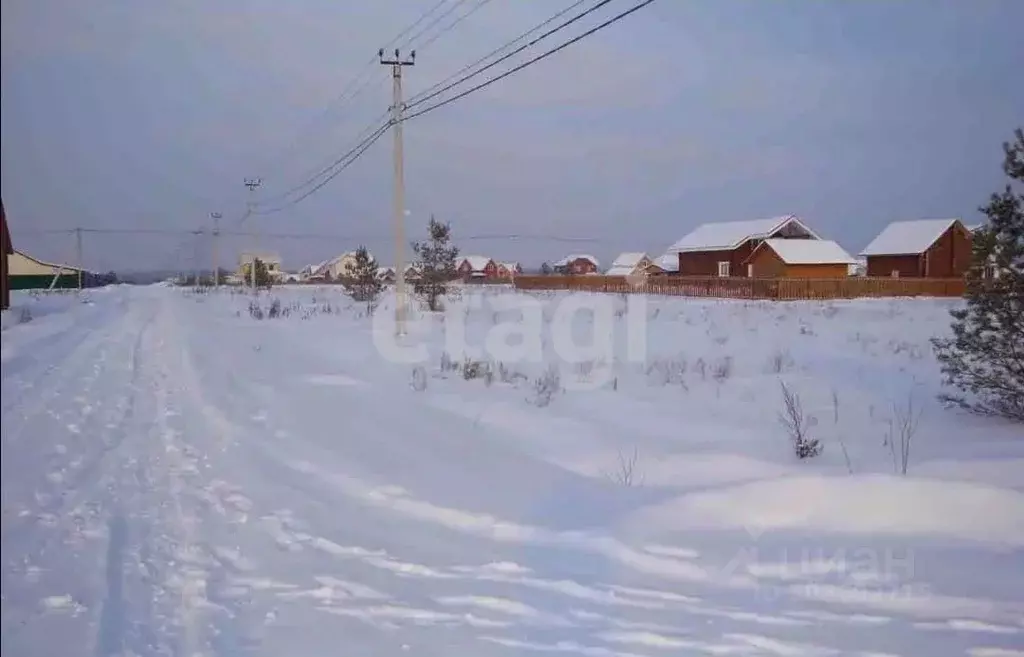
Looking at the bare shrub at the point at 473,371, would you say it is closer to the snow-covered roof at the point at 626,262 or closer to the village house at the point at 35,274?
the village house at the point at 35,274

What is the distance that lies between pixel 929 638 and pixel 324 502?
405 cm

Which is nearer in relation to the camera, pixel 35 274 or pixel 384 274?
pixel 35 274

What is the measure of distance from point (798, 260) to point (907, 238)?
996 cm

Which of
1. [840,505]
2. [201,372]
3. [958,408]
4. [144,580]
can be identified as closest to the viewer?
[144,580]

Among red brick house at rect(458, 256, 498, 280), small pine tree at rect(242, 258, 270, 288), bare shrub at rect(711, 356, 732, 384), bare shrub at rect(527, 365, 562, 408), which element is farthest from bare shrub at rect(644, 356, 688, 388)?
red brick house at rect(458, 256, 498, 280)

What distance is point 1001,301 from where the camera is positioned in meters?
9.55

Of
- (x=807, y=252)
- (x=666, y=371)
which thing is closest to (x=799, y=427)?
(x=666, y=371)

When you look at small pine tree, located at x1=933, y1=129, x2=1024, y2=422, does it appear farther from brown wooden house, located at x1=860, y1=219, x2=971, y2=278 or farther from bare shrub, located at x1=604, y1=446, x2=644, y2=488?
brown wooden house, located at x1=860, y1=219, x2=971, y2=278

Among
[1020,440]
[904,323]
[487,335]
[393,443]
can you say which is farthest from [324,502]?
[904,323]

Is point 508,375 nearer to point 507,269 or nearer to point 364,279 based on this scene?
point 364,279

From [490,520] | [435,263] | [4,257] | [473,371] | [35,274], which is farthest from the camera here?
[435,263]

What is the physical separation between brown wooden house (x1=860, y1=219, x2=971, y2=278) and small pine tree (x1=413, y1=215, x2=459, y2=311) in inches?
1345

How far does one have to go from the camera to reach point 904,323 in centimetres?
2419

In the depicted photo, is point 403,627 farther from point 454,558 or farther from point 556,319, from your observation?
point 556,319
